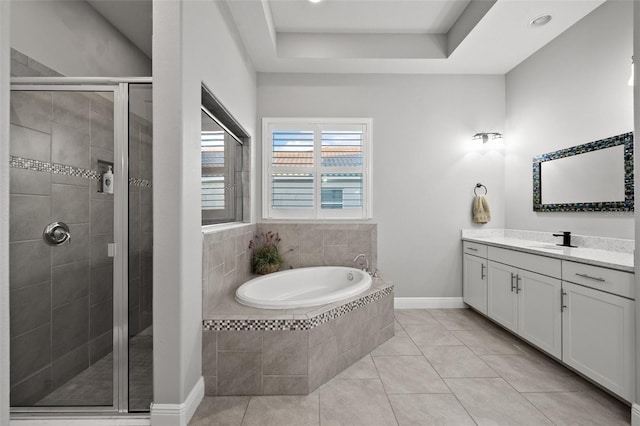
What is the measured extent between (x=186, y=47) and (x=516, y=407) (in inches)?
112

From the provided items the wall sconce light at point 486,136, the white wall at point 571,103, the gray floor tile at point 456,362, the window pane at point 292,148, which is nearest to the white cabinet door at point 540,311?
the gray floor tile at point 456,362

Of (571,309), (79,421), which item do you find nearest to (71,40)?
(79,421)

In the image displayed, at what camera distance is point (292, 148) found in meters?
3.56

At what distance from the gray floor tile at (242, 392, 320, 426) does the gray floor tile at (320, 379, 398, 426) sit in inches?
2.2

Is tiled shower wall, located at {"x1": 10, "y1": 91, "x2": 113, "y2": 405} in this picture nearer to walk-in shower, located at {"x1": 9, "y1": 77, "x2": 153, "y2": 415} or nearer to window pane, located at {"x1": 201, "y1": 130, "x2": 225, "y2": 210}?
walk-in shower, located at {"x1": 9, "y1": 77, "x2": 153, "y2": 415}

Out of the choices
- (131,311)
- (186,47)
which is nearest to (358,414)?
(131,311)

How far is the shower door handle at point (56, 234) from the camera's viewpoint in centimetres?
168

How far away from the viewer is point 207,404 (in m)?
1.82

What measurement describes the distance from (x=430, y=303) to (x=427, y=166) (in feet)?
5.47

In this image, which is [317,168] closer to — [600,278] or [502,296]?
[502,296]

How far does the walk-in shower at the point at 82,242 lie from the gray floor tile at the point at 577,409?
92.4 inches

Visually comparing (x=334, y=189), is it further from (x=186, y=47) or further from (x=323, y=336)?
(x=186, y=47)

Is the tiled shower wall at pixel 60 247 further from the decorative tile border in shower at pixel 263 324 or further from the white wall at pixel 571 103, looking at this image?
the white wall at pixel 571 103

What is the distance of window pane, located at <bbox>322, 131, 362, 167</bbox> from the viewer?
11.7 feet
